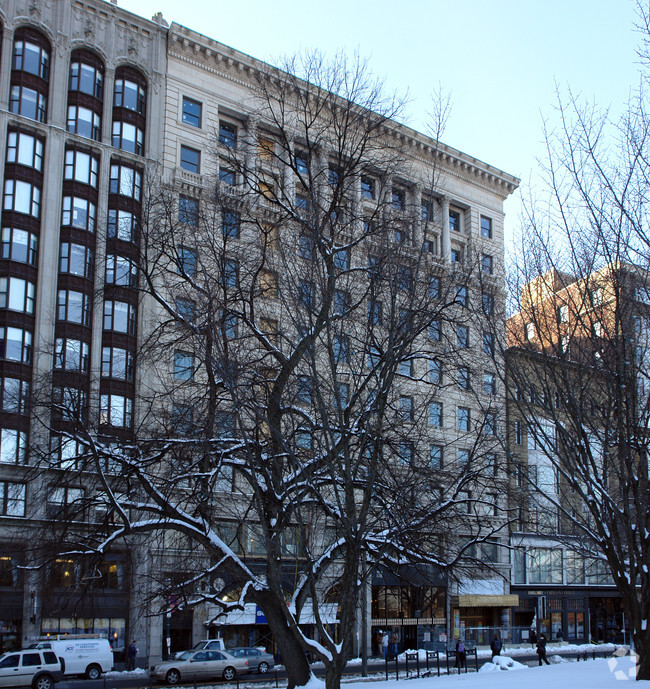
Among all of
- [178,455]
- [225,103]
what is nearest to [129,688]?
[178,455]

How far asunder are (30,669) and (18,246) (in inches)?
818

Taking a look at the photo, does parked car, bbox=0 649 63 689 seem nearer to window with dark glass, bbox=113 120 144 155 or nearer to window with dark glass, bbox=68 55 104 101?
window with dark glass, bbox=113 120 144 155

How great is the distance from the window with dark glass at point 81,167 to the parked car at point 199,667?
25.1 metres

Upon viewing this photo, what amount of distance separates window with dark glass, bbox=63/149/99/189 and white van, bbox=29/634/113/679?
23435mm

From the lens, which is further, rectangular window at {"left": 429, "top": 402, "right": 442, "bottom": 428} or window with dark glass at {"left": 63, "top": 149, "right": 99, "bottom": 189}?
window with dark glass at {"left": 63, "top": 149, "right": 99, "bottom": 189}

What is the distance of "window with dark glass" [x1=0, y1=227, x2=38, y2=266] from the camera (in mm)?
39688

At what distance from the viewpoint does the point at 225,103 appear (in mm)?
47062

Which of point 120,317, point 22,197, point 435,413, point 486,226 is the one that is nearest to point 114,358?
point 120,317

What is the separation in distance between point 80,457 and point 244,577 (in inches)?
179

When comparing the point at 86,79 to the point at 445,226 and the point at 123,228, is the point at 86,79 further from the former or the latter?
the point at 445,226

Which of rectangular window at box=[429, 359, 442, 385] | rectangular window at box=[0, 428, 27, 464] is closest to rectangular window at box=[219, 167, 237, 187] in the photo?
rectangular window at box=[429, 359, 442, 385]

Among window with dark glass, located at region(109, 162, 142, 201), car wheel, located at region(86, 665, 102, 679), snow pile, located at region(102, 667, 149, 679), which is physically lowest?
snow pile, located at region(102, 667, 149, 679)

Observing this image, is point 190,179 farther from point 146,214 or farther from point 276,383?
point 276,383

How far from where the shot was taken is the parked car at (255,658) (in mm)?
34875
